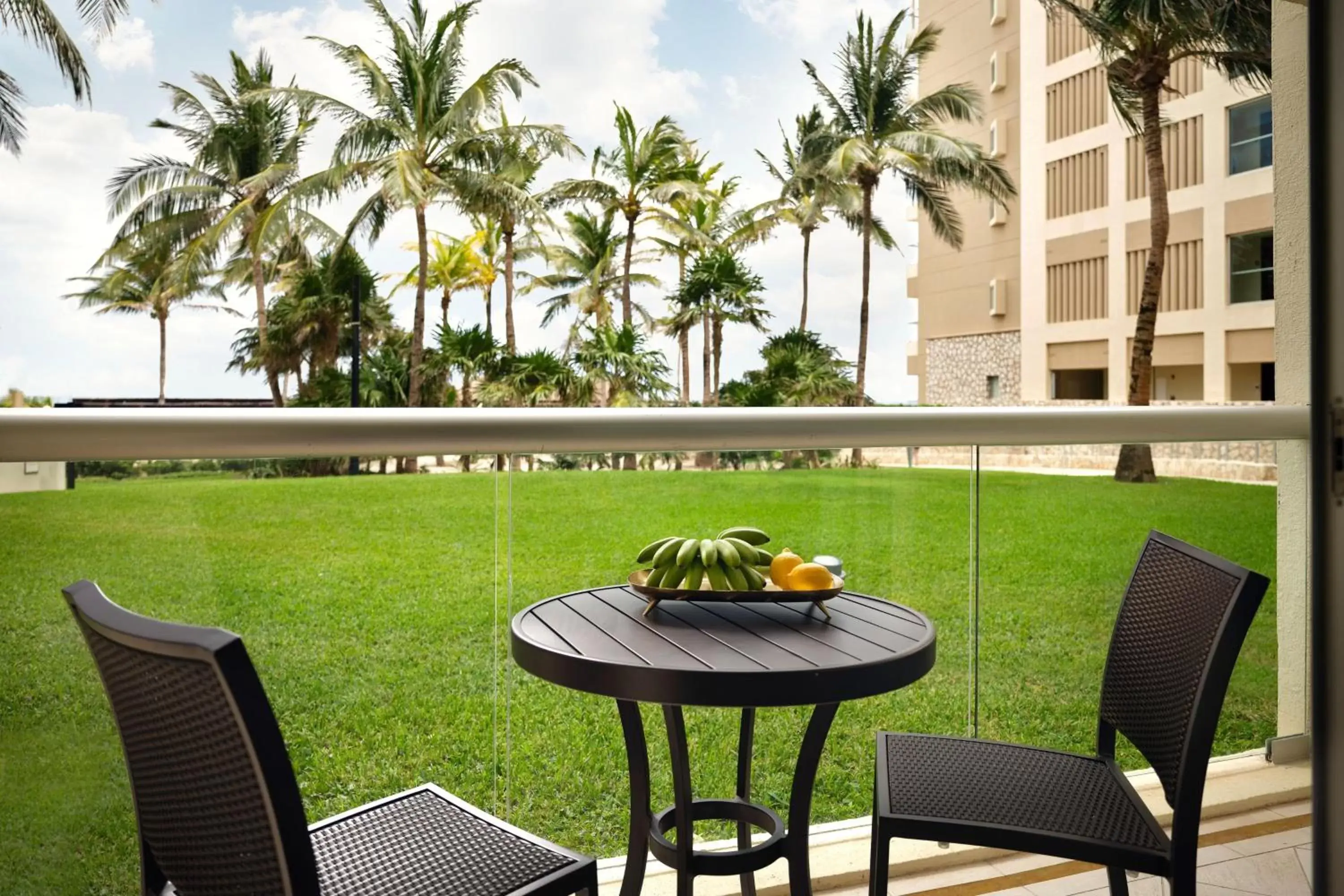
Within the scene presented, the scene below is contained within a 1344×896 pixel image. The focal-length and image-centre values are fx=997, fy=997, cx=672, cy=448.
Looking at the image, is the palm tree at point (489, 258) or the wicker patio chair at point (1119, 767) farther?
the palm tree at point (489, 258)

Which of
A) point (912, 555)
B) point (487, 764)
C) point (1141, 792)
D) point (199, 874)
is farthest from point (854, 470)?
point (199, 874)

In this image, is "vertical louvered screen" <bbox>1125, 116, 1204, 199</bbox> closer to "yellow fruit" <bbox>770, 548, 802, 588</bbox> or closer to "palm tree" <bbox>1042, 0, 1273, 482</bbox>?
"palm tree" <bbox>1042, 0, 1273, 482</bbox>

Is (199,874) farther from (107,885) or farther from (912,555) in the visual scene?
(912,555)

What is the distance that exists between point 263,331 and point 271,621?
3070 cm

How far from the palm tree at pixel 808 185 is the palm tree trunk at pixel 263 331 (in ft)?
51.7

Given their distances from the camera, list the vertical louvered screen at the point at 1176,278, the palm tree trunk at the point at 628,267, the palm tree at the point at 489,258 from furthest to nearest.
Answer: the palm tree at the point at 489,258
the palm tree trunk at the point at 628,267
the vertical louvered screen at the point at 1176,278

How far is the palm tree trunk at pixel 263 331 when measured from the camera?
29000mm

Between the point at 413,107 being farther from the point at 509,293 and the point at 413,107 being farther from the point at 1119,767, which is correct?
the point at 1119,767

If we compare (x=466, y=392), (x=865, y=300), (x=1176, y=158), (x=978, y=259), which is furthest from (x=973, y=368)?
(x=466, y=392)

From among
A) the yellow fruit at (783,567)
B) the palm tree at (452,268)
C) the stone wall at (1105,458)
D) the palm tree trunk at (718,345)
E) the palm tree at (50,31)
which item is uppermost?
the palm tree at (50,31)

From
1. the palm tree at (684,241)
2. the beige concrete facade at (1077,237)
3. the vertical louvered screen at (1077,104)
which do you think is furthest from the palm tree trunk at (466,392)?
the vertical louvered screen at (1077,104)

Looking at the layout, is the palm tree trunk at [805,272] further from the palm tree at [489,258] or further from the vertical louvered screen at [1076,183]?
the palm tree at [489,258]

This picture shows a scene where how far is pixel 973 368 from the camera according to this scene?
35.0m

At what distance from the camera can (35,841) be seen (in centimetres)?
151
